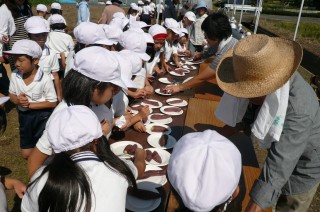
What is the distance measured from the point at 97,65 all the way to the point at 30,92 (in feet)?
4.30

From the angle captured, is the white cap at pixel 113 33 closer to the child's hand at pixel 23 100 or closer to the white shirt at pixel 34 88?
the white shirt at pixel 34 88

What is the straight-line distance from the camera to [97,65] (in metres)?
1.66

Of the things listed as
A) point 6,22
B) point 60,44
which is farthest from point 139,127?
point 6,22

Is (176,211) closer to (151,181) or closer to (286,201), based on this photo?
(151,181)

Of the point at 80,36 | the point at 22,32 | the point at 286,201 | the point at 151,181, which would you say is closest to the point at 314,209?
the point at 286,201

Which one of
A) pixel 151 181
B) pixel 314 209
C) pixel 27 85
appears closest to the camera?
pixel 151 181

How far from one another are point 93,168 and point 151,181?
0.62m

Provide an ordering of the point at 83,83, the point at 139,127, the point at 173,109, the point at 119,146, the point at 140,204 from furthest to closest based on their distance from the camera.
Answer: the point at 173,109 → the point at 139,127 → the point at 119,146 → the point at 83,83 → the point at 140,204

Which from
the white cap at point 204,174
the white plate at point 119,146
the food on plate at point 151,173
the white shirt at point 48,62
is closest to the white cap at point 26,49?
the white shirt at point 48,62

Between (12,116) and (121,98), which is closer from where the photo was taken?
(121,98)

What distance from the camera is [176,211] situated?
1.15 meters

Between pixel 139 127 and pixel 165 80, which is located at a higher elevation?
pixel 139 127

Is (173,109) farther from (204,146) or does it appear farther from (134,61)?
(204,146)

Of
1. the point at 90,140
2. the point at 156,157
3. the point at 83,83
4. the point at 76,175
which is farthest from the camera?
the point at 156,157
